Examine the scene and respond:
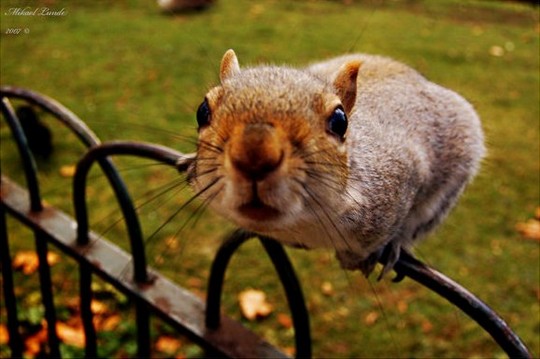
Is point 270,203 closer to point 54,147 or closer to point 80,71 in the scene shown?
point 54,147

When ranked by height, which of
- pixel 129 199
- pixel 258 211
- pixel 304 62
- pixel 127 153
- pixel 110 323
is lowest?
pixel 110 323

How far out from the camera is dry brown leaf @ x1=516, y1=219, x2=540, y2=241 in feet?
12.2

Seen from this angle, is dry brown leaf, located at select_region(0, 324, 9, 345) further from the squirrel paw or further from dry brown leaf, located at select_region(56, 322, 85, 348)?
the squirrel paw

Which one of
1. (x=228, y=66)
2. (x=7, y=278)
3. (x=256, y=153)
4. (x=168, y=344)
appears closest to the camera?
(x=256, y=153)

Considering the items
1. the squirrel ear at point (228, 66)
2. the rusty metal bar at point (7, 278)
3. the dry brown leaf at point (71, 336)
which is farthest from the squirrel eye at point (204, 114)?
the dry brown leaf at point (71, 336)

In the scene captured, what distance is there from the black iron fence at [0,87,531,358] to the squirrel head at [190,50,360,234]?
260 millimetres

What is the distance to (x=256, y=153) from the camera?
0.94 m

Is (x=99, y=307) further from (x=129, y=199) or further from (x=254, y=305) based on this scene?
(x=129, y=199)

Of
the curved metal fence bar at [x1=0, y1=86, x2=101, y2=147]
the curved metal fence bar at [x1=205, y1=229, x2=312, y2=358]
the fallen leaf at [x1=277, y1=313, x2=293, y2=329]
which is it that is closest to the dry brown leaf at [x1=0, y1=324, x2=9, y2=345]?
the fallen leaf at [x1=277, y1=313, x2=293, y2=329]

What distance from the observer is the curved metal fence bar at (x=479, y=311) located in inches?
43.9

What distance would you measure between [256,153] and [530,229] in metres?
3.26

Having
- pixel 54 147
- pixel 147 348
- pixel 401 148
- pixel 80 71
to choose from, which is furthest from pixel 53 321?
pixel 80 71

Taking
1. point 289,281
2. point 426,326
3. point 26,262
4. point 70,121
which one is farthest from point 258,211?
point 26,262

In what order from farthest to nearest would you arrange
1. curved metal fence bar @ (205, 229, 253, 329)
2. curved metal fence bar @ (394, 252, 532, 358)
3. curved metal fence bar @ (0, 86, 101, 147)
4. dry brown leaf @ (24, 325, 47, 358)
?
dry brown leaf @ (24, 325, 47, 358) → curved metal fence bar @ (0, 86, 101, 147) → curved metal fence bar @ (205, 229, 253, 329) → curved metal fence bar @ (394, 252, 532, 358)
